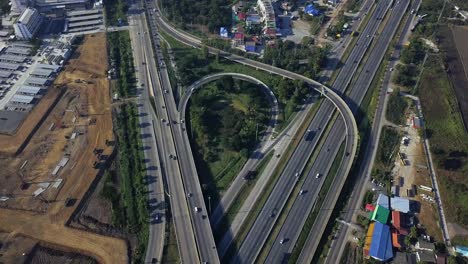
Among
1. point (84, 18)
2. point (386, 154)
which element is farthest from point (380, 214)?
point (84, 18)

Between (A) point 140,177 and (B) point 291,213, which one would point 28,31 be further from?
(B) point 291,213

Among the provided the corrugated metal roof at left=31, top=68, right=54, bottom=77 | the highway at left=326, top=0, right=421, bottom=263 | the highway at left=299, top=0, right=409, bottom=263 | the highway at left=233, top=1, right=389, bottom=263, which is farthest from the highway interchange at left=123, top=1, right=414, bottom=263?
the corrugated metal roof at left=31, top=68, right=54, bottom=77

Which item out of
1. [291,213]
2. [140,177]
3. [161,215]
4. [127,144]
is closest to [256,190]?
[291,213]

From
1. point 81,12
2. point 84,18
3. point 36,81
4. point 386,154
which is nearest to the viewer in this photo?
point 386,154

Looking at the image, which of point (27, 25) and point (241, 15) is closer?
point (27, 25)

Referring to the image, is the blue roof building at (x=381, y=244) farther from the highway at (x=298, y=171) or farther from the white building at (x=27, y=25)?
the white building at (x=27, y=25)

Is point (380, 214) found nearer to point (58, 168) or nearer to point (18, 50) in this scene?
point (58, 168)
